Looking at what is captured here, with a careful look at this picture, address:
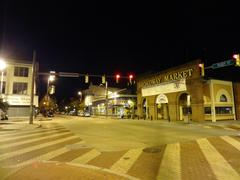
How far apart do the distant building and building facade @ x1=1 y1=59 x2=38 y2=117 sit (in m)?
19.1

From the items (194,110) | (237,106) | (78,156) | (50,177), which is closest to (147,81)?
(194,110)

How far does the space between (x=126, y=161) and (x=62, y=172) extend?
260 centimetres

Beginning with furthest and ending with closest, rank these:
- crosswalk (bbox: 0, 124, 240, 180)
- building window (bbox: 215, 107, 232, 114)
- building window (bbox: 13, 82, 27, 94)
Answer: building window (bbox: 13, 82, 27, 94), building window (bbox: 215, 107, 232, 114), crosswalk (bbox: 0, 124, 240, 180)

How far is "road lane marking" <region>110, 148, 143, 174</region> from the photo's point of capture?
7141mm

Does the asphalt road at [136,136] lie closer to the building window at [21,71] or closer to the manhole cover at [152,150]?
the manhole cover at [152,150]

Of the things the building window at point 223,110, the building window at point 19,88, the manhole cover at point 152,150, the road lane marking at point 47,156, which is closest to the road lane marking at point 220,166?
the manhole cover at point 152,150

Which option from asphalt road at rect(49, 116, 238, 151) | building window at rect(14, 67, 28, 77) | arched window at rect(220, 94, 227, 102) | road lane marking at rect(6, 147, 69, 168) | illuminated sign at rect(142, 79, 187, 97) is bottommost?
road lane marking at rect(6, 147, 69, 168)

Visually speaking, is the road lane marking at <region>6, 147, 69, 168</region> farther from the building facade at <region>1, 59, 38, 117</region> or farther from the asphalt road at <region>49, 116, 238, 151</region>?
the building facade at <region>1, 59, 38, 117</region>

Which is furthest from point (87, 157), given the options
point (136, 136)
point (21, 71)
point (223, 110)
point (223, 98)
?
point (21, 71)

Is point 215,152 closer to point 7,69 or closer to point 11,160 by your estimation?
point 11,160

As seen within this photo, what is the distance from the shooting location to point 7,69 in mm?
46875

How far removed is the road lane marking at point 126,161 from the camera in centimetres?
714

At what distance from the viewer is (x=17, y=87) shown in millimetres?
47562

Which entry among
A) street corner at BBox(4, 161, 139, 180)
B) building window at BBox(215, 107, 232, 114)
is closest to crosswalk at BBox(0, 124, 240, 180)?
street corner at BBox(4, 161, 139, 180)
